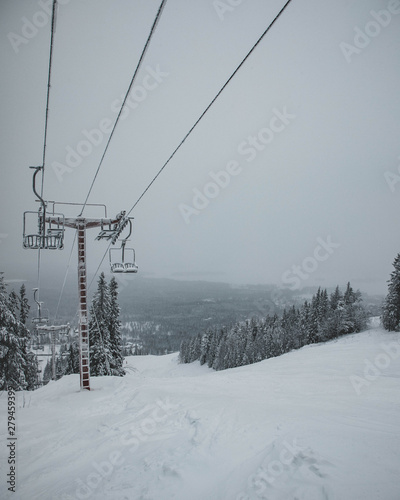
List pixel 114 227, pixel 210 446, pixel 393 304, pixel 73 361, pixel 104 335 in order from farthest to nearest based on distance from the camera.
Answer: pixel 393 304, pixel 73 361, pixel 104 335, pixel 114 227, pixel 210 446

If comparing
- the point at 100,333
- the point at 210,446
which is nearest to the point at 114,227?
the point at 210,446

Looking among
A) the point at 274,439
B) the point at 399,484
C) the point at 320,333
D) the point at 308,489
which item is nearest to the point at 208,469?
the point at 274,439

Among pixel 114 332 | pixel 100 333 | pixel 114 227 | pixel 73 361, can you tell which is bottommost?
pixel 73 361

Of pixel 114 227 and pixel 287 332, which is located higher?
pixel 114 227

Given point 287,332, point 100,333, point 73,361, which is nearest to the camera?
point 100,333

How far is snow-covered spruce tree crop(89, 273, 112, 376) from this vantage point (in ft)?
83.9

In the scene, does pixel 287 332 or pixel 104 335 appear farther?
pixel 287 332

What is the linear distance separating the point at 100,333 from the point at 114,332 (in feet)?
13.7

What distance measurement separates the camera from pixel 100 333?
80.4 feet

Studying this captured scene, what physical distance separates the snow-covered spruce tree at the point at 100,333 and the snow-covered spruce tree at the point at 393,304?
3679 centimetres

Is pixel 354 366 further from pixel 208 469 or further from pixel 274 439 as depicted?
pixel 208 469

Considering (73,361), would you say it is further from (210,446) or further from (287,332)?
(287,332)

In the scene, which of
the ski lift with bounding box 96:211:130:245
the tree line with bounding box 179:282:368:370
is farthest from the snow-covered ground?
the tree line with bounding box 179:282:368:370

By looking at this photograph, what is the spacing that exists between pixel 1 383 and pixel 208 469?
76.0 ft
